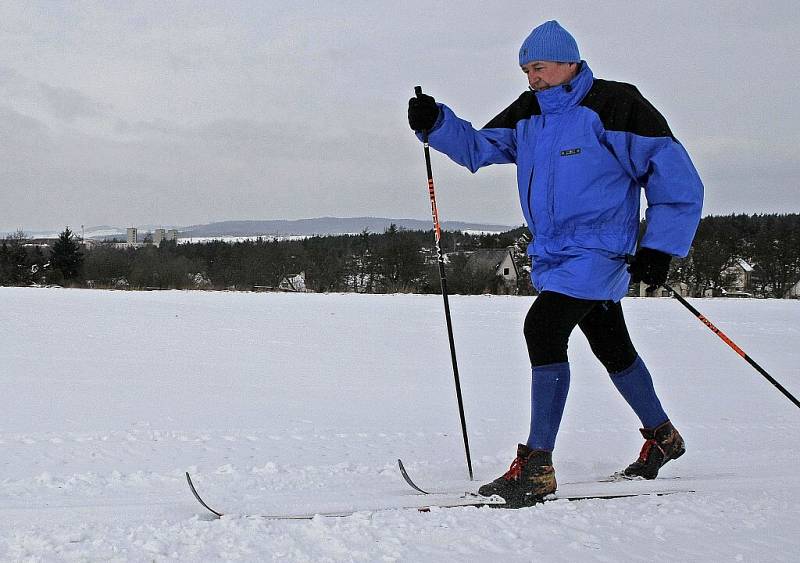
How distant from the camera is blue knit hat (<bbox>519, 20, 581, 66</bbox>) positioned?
2.78 m

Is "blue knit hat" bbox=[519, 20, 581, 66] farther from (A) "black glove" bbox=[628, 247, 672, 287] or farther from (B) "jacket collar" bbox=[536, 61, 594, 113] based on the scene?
(A) "black glove" bbox=[628, 247, 672, 287]

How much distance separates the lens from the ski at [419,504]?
2318 millimetres

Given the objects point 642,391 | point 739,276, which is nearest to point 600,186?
point 642,391

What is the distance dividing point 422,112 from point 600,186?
0.87 m

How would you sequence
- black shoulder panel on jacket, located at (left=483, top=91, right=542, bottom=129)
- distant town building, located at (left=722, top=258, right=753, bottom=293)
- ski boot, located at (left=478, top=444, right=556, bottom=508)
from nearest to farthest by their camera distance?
ski boot, located at (left=478, top=444, right=556, bottom=508) < black shoulder panel on jacket, located at (left=483, top=91, right=542, bottom=129) < distant town building, located at (left=722, top=258, right=753, bottom=293)

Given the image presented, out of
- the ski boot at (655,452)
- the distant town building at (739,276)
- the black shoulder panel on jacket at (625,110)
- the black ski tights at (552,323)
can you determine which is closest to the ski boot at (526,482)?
the black ski tights at (552,323)

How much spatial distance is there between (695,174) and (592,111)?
0.48 meters

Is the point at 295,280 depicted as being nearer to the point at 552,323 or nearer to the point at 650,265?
the point at 552,323

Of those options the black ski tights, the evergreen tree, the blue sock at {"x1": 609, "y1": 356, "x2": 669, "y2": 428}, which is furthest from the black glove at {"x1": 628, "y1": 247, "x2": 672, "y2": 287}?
the evergreen tree

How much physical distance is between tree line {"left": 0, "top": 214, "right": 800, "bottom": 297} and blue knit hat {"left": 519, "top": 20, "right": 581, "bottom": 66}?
124 feet

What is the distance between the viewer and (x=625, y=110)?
271cm

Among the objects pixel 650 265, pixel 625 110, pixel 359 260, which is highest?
pixel 625 110

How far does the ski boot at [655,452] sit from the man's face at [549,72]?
5.32ft

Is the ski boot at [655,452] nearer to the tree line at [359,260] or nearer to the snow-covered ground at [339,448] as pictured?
the snow-covered ground at [339,448]
